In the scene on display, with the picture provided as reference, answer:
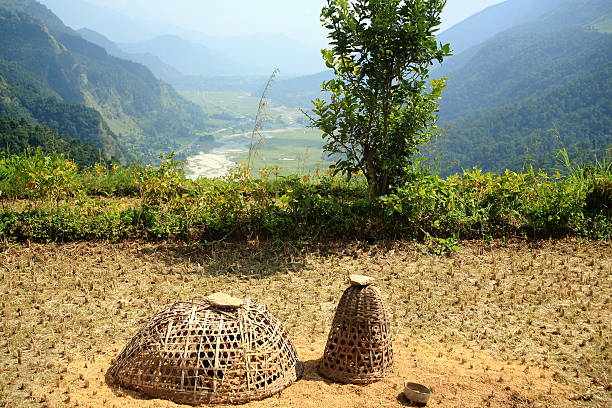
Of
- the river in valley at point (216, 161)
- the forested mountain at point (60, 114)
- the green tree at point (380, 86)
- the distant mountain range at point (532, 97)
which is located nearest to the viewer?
the green tree at point (380, 86)

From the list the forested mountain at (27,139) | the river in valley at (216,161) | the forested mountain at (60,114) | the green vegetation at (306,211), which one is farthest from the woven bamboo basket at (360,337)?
the forested mountain at (60,114)

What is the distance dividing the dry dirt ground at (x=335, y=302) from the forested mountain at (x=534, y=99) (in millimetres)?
2426

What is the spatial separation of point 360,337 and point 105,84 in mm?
115652

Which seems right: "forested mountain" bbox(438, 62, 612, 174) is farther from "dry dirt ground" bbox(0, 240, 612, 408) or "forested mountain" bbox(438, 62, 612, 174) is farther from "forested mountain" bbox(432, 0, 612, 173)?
"dry dirt ground" bbox(0, 240, 612, 408)

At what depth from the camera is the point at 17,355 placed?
4.03 m

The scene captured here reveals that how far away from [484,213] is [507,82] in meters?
67.0

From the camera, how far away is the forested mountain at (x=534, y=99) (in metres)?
24.5

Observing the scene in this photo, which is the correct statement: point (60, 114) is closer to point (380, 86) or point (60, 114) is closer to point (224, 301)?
point (380, 86)

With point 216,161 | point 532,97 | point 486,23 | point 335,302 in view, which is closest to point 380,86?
point 335,302

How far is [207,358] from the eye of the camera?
10.5 feet

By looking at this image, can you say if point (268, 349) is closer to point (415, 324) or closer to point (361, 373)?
point (361, 373)

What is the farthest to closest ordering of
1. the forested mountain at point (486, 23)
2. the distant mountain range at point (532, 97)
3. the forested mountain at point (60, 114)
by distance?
the forested mountain at point (486, 23), the forested mountain at point (60, 114), the distant mountain range at point (532, 97)

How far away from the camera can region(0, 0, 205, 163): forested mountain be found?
93.3m

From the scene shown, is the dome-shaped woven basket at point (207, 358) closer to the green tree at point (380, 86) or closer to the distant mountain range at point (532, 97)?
the green tree at point (380, 86)
